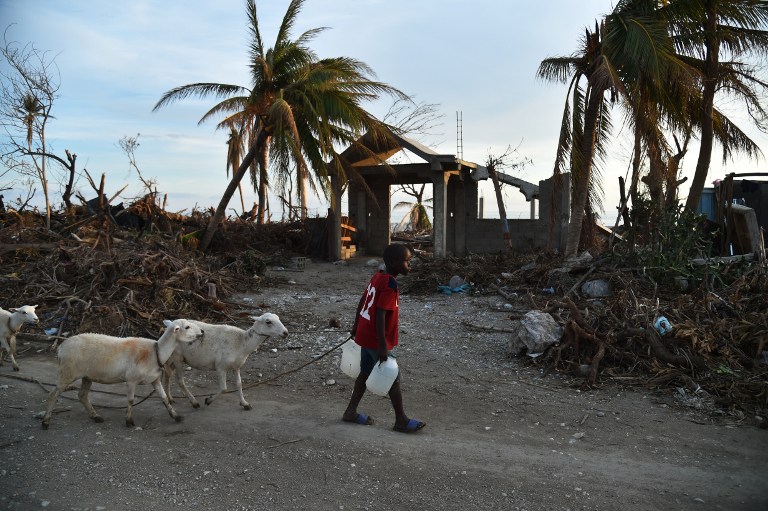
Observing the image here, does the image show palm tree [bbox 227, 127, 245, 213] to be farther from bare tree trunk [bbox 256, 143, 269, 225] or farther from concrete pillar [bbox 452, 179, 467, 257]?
concrete pillar [bbox 452, 179, 467, 257]

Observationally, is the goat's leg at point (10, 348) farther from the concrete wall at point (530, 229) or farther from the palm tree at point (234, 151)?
the palm tree at point (234, 151)

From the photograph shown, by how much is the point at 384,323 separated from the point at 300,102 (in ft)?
40.5

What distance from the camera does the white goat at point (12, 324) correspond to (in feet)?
21.0

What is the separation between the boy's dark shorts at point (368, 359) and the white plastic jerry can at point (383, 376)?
0.41 ft

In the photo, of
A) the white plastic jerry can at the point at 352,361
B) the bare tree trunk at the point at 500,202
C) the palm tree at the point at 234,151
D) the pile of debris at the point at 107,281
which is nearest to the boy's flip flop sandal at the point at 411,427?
the white plastic jerry can at the point at 352,361

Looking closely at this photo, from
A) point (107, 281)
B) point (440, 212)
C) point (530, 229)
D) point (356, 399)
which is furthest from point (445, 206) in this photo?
point (356, 399)

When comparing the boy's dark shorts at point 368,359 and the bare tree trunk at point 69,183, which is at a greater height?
the bare tree trunk at point 69,183

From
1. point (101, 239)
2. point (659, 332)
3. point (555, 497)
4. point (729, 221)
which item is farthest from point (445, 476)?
point (729, 221)

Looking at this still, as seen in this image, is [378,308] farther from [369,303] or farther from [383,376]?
[383,376]

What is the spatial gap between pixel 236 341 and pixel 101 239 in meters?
6.29

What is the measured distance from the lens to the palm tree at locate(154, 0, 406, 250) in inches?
603

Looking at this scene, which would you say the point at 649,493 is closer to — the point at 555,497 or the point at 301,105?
the point at 555,497

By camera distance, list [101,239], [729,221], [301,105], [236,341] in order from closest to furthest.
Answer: [236,341]
[101,239]
[729,221]
[301,105]

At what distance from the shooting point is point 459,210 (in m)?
18.7
